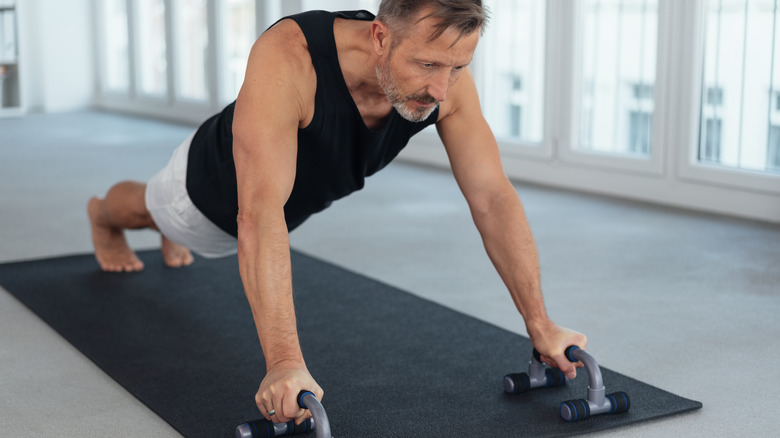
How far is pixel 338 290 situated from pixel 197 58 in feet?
15.2

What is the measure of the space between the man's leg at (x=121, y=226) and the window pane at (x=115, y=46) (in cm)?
522

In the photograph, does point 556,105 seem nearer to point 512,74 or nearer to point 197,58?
point 512,74

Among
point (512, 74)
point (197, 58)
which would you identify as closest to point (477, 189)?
point (512, 74)

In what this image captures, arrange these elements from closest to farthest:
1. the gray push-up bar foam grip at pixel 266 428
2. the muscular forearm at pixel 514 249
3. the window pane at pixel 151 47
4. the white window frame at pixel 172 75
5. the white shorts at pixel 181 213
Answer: the gray push-up bar foam grip at pixel 266 428 → the muscular forearm at pixel 514 249 → the white shorts at pixel 181 213 → the white window frame at pixel 172 75 → the window pane at pixel 151 47

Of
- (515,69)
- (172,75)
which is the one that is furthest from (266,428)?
(172,75)

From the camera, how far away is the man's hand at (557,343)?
1.62m

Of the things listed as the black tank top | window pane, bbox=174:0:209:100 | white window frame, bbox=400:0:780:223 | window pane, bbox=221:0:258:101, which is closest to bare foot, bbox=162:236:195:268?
the black tank top

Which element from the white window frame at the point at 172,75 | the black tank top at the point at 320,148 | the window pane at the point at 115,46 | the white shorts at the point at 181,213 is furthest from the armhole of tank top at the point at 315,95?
the window pane at the point at 115,46

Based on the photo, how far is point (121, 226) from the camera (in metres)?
2.54

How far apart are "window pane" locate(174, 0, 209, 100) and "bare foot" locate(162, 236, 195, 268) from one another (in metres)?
4.12

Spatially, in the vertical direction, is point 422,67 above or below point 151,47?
above

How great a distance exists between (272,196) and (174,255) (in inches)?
53.7

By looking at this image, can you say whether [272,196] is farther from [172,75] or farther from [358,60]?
[172,75]

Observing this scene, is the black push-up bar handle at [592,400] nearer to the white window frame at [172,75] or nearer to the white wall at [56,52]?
the white window frame at [172,75]
